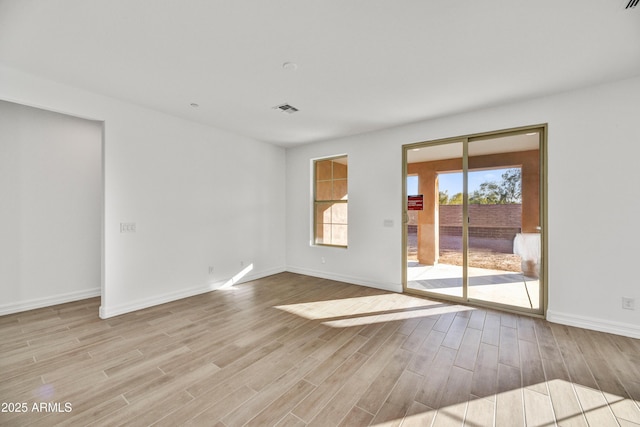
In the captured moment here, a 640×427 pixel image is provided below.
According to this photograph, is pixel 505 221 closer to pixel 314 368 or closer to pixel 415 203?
pixel 415 203

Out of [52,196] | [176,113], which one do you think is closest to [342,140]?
[176,113]

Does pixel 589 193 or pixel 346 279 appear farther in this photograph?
pixel 346 279

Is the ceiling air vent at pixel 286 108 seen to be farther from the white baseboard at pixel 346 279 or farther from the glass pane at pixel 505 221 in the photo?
the white baseboard at pixel 346 279

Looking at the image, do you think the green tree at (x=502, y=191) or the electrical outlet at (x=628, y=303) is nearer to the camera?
the electrical outlet at (x=628, y=303)

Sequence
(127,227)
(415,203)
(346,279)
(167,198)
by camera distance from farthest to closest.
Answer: (346,279) < (415,203) < (167,198) < (127,227)

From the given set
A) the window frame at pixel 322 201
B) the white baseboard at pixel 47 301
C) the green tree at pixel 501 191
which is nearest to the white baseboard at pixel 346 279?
the window frame at pixel 322 201

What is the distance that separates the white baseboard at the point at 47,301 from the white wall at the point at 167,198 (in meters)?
1.18

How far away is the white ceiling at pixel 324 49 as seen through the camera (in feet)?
6.08

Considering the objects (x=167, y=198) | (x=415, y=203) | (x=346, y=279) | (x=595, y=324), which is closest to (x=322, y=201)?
(x=346, y=279)

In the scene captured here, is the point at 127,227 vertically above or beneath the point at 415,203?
beneath

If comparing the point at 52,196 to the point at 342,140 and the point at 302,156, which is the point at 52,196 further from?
the point at 342,140

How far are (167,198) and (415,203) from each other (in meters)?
3.89

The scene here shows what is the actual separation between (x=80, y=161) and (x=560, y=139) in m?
6.66

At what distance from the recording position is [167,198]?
3.86 metres
